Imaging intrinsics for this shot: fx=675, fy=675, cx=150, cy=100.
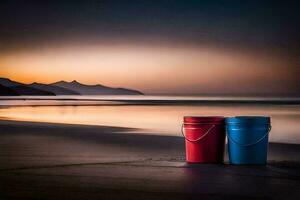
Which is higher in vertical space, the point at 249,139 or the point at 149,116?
the point at 249,139

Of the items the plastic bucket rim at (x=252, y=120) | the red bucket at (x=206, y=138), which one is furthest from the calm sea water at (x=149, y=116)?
the plastic bucket rim at (x=252, y=120)

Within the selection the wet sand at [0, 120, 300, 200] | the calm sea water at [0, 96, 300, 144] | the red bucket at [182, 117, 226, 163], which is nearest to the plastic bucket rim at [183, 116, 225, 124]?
the red bucket at [182, 117, 226, 163]

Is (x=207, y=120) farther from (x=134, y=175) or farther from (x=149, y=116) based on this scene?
(x=149, y=116)

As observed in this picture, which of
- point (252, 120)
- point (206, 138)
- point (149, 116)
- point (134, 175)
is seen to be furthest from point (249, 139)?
point (149, 116)

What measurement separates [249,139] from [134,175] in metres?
2.37

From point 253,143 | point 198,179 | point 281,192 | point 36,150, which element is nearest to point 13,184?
point 198,179

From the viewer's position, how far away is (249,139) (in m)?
11.4

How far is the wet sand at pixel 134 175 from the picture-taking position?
8242 mm

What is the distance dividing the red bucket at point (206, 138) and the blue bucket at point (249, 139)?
10.5 inches

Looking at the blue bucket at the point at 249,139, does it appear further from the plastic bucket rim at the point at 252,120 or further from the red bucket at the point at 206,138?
the red bucket at the point at 206,138

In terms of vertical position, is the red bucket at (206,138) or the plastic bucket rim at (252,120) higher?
the plastic bucket rim at (252,120)

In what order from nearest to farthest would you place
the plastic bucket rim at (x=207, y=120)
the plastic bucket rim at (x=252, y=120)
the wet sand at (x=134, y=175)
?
the wet sand at (x=134, y=175)
the plastic bucket rim at (x=252, y=120)
the plastic bucket rim at (x=207, y=120)

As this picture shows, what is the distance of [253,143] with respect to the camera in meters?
11.3

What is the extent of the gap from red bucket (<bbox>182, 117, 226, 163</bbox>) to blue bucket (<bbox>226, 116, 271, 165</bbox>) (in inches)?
10.5
